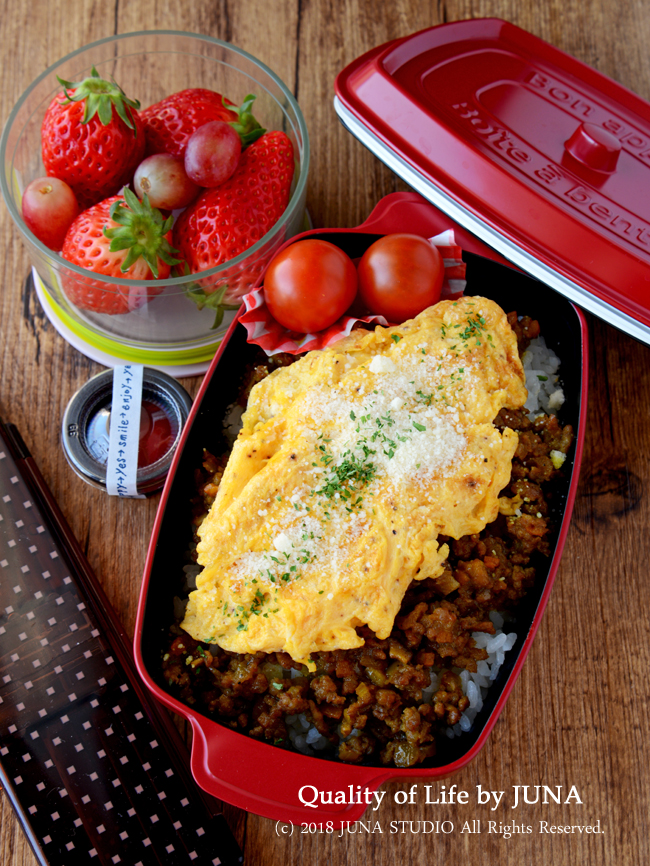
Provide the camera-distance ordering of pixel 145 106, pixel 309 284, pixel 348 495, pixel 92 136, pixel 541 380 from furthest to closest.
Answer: pixel 145 106
pixel 541 380
pixel 92 136
pixel 309 284
pixel 348 495

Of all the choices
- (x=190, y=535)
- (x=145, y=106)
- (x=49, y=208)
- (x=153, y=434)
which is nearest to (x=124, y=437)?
(x=153, y=434)

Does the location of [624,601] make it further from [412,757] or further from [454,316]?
[454,316]

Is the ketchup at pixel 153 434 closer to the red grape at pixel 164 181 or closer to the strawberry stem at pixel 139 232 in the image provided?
the strawberry stem at pixel 139 232

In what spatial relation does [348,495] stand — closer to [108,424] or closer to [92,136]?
[108,424]

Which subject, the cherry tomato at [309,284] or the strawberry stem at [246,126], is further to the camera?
the strawberry stem at [246,126]

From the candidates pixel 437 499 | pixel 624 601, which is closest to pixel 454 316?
pixel 437 499

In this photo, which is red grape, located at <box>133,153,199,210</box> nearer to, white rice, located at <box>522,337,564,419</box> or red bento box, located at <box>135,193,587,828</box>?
red bento box, located at <box>135,193,587,828</box>

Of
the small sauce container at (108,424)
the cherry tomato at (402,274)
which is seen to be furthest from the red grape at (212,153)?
the small sauce container at (108,424)
